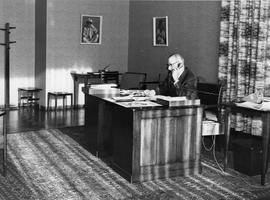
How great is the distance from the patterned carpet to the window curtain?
191cm

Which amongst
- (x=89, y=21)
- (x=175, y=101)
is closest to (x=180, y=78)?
(x=175, y=101)

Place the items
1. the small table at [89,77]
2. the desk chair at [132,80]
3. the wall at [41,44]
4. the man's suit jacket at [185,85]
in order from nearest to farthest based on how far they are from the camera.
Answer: the man's suit jacket at [185,85]
the desk chair at [132,80]
the wall at [41,44]
the small table at [89,77]

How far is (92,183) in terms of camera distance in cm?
575

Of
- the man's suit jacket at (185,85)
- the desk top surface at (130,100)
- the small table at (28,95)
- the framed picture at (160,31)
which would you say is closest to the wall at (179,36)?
the framed picture at (160,31)

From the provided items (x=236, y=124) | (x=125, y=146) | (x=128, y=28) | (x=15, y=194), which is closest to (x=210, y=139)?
(x=236, y=124)

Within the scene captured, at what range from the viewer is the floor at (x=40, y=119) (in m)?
9.29

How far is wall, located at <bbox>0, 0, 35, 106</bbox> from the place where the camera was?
11.3 meters

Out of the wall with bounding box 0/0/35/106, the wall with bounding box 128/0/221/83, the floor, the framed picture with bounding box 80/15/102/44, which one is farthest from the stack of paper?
the wall with bounding box 0/0/35/106

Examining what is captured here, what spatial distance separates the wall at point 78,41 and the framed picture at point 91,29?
0.11m

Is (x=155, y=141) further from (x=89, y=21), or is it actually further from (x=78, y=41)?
(x=89, y=21)

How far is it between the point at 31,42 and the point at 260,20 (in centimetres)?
628

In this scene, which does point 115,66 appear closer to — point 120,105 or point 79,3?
point 79,3

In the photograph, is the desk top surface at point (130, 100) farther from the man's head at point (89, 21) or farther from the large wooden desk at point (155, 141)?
the man's head at point (89, 21)

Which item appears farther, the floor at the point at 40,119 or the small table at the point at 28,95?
the small table at the point at 28,95
